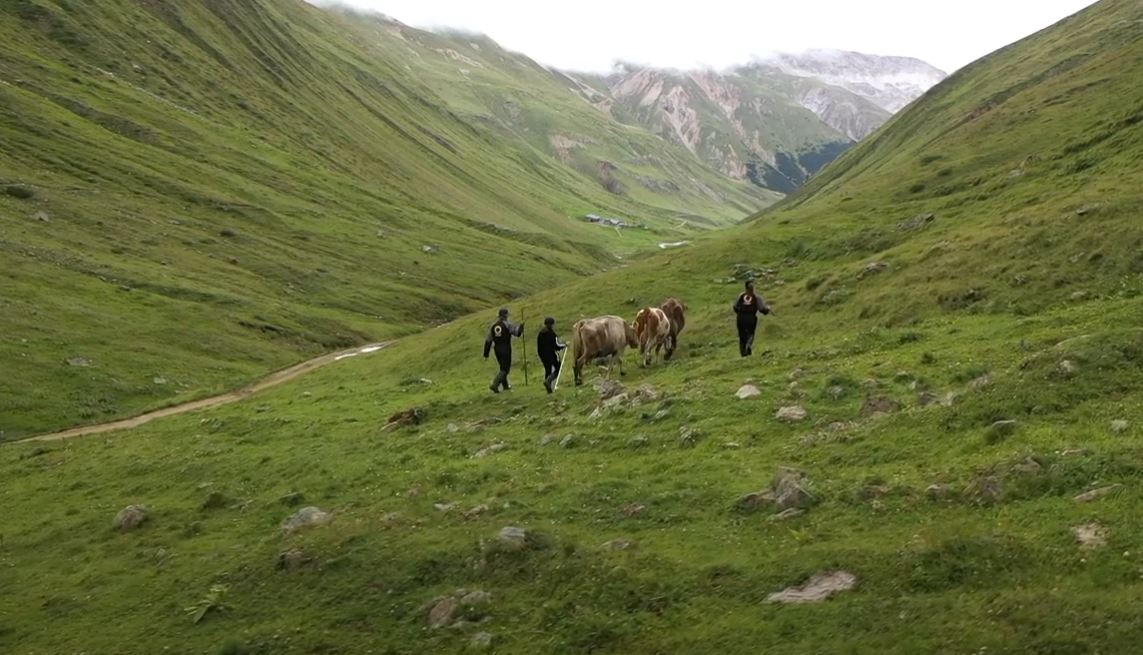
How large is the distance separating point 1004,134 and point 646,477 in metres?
63.6

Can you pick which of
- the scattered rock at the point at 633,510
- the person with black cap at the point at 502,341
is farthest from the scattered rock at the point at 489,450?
the person with black cap at the point at 502,341

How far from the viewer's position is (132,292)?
227ft

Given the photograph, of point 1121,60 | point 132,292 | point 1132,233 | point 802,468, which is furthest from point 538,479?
point 1121,60

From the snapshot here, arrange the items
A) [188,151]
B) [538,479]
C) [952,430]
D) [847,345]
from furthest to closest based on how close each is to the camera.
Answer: [188,151] < [847,345] < [538,479] < [952,430]

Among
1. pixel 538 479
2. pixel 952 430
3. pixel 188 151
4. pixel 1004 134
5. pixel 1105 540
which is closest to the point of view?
pixel 1105 540

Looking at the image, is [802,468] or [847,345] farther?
[847,345]

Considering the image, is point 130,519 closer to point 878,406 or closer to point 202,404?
point 878,406

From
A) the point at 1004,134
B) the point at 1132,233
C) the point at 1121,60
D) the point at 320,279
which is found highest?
the point at 1121,60

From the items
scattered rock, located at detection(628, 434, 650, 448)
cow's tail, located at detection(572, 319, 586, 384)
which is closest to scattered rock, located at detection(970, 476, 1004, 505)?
scattered rock, located at detection(628, 434, 650, 448)

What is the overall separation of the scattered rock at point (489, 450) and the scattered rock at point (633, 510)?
6678 mm

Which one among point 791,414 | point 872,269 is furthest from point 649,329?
point 791,414

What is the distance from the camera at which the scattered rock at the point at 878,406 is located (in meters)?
18.6

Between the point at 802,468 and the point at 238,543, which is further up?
the point at 802,468

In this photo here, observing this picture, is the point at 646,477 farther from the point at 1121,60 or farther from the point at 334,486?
the point at 1121,60
